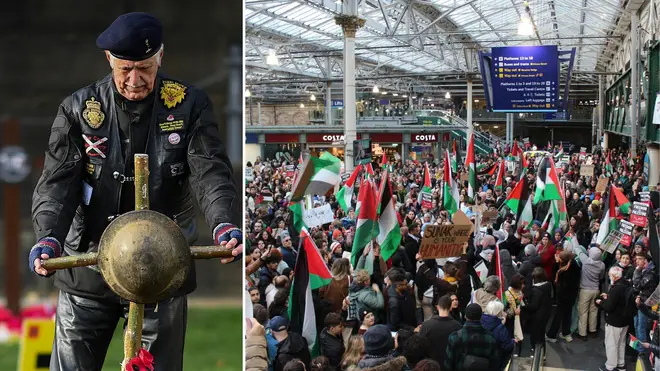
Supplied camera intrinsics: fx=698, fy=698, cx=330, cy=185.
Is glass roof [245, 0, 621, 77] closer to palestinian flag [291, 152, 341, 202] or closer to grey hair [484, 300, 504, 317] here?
palestinian flag [291, 152, 341, 202]

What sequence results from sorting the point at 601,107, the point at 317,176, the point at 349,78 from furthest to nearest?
the point at 601,107 < the point at 349,78 < the point at 317,176

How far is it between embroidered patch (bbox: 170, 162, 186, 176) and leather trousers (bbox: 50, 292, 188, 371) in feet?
1.06

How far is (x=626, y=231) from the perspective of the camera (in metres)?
5.85

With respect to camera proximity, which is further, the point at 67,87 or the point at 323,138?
the point at 323,138

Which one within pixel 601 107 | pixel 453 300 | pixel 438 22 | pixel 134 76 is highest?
pixel 438 22

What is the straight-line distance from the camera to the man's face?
1.64 metres

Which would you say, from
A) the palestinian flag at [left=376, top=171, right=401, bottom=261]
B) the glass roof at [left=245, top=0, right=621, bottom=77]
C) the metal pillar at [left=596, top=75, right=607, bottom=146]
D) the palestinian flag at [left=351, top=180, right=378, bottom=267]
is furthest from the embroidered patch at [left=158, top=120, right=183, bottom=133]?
the metal pillar at [left=596, top=75, right=607, bottom=146]

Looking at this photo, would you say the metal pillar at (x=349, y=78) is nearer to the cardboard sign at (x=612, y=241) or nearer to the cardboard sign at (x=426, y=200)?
the cardboard sign at (x=426, y=200)

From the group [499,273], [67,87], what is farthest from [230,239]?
[499,273]

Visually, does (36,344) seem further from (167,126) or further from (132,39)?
(132,39)

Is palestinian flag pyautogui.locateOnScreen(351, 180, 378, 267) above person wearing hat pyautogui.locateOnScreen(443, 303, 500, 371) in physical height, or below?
above

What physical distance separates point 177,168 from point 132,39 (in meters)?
0.32

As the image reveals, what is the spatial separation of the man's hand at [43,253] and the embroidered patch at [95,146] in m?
0.29

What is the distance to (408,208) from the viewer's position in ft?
30.7
